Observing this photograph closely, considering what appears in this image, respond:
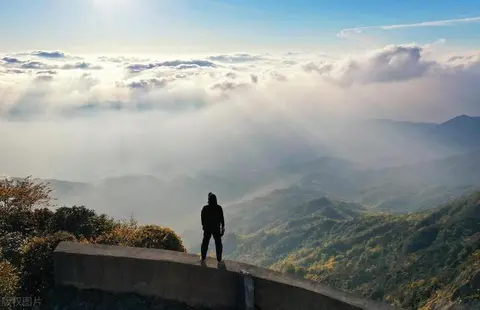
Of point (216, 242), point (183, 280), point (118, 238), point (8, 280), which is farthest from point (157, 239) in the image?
point (216, 242)

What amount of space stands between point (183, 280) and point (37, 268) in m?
4.45

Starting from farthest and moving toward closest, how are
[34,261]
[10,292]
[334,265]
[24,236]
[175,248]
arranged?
1. [334,265]
2. [175,248]
3. [24,236]
4. [34,261]
5. [10,292]

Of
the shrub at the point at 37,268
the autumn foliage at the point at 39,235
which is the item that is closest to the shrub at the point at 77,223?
the autumn foliage at the point at 39,235

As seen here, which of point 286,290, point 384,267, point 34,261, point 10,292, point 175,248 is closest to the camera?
point 286,290

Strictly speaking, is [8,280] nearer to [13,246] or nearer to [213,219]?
[13,246]

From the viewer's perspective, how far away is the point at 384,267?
11862cm

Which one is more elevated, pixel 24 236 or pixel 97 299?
pixel 24 236

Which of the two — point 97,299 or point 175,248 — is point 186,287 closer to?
point 97,299

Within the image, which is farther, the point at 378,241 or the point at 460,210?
the point at 378,241

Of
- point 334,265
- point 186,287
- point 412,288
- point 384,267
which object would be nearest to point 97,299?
point 186,287

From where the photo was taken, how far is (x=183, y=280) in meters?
10.7

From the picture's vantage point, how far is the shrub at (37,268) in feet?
38.0

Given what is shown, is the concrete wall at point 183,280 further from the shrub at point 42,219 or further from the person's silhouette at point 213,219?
the shrub at point 42,219

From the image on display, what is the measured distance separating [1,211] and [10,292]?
9639 millimetres
